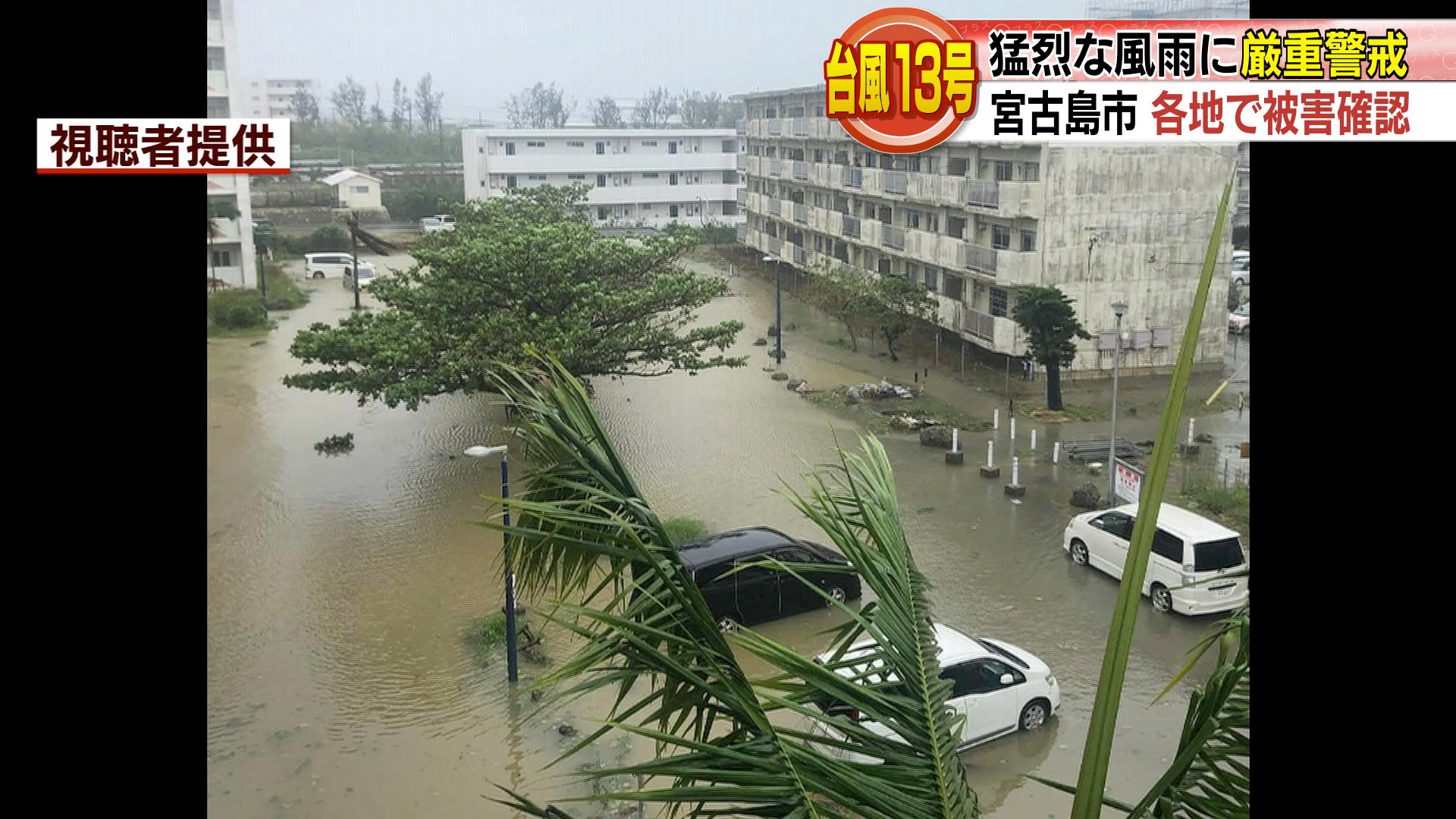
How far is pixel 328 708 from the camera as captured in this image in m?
6.86

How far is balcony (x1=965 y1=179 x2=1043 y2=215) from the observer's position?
1414 centimetres

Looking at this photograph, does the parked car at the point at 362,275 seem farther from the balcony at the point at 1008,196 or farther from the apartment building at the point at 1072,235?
the balcony at the point at 1008,196

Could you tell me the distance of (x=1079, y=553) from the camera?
9008 millimetres

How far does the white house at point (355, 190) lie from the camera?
2841 cm

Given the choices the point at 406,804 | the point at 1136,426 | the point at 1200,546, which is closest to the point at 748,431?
the point at 1136,426

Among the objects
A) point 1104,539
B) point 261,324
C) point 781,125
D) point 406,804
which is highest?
point 781,125

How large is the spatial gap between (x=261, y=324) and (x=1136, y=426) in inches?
535

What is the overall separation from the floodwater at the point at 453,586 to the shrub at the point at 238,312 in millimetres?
4403

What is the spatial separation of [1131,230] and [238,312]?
13.7 meters

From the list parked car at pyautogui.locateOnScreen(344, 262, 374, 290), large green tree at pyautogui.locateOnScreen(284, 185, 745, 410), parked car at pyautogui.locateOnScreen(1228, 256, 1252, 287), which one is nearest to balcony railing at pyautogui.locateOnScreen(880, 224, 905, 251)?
large green tree at pyautogui.locateOnScreen(284, 185, 745, 410)
